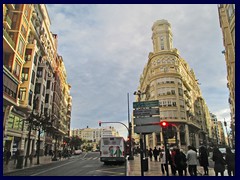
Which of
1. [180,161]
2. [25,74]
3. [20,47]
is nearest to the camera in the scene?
[180,161]

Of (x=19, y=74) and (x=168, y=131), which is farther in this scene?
(x=19, y=74)

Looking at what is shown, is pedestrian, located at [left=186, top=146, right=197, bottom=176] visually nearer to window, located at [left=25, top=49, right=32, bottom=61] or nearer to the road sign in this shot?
the road sign

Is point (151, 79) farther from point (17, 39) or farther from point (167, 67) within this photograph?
point (17, 39)

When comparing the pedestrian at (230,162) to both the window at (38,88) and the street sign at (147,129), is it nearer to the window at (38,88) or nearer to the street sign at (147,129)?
the street sign at (147,129)

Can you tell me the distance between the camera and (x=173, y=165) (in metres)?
12.2

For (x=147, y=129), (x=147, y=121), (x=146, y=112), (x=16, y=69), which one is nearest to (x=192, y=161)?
(x=147, y=129)

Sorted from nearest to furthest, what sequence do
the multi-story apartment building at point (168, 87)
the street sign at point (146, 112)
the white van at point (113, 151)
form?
the street sign at point (146, 112) < the white van at point (113, 151) < the multi-story apartment building at point (168, 87)

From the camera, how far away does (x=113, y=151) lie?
21.6m

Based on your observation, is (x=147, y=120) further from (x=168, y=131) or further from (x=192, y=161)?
(x=192, y=161)

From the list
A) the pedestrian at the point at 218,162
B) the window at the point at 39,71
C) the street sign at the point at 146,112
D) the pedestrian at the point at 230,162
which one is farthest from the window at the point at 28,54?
the pedestrian at the point at 230,162

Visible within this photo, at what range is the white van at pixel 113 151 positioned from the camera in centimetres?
2136

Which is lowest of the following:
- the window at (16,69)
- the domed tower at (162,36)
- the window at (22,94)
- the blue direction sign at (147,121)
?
the blue direction sign at (147,121)

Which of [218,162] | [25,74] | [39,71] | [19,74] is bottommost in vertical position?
[218,162]
